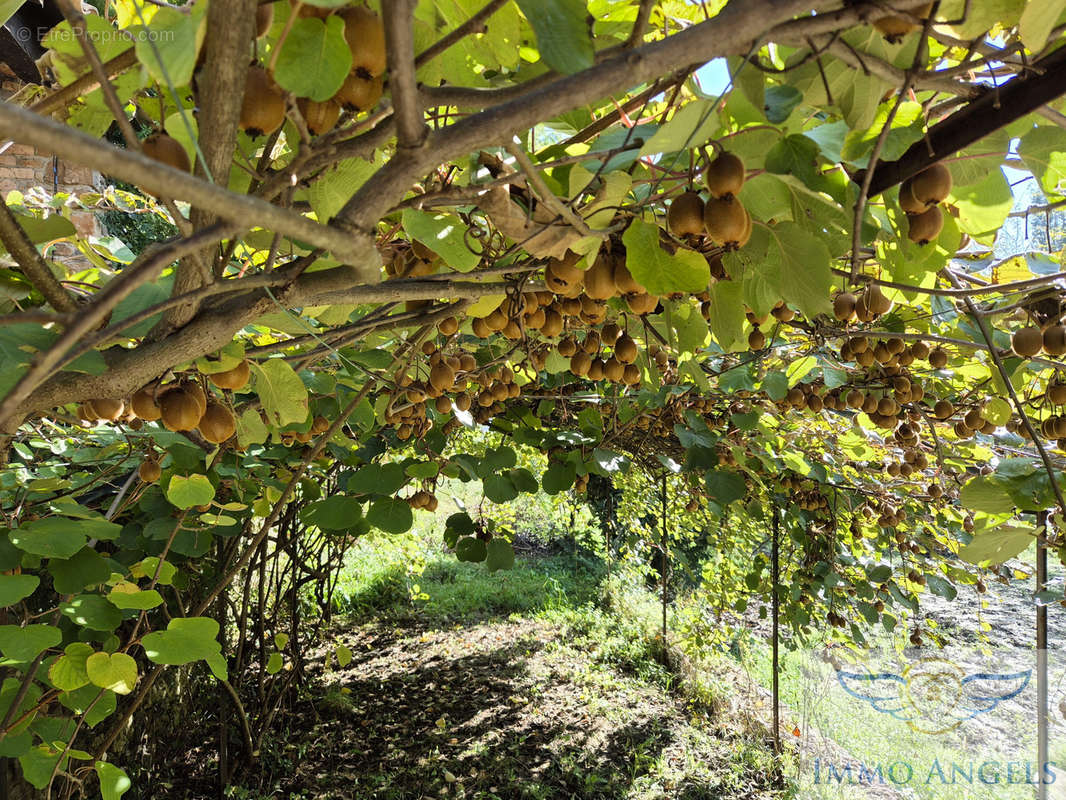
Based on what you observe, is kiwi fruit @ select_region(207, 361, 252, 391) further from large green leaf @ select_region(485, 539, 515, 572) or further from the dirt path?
the dirt path

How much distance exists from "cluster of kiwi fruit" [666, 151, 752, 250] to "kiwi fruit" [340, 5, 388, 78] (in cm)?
30

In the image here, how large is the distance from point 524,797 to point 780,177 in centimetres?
340

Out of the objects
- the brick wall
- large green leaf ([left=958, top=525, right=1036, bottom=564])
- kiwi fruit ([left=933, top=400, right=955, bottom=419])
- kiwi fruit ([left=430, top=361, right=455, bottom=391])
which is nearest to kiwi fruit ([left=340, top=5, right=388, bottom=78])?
kiwi fruit ([left=430, top=361, right=455, bottom=391])

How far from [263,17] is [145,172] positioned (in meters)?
0.27

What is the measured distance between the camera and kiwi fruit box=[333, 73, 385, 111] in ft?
1.59

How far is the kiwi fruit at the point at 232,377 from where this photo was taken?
32.9 inches

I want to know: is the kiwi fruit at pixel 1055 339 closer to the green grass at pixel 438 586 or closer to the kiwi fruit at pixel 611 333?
the kiwi fruit at pixel 611 333

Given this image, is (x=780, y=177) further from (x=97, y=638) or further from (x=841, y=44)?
(x=97, y=638)

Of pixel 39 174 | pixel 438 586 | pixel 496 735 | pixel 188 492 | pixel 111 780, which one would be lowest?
pixel 496 735

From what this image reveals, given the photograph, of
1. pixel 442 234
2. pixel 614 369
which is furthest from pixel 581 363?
pixel 442 234

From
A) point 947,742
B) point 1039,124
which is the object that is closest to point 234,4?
point 1039,124

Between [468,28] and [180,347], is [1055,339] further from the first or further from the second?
[180,347]

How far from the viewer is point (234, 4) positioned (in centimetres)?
38

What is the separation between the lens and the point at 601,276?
75cm
